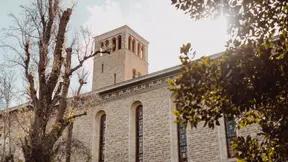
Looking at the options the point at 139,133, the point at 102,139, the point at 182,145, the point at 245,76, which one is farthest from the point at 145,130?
the point at 245,76

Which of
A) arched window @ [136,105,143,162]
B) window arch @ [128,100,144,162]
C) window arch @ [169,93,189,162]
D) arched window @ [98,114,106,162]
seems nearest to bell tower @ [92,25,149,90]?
arched window @ [98,114,106,162]

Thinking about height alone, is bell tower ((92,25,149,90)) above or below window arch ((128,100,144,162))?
above

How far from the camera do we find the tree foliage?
4523mm

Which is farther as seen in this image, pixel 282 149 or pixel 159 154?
pixel 159 154

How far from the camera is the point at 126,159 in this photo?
1656 cm

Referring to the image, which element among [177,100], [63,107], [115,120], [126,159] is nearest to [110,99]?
[115,120]

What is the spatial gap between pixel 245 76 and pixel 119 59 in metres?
22.1

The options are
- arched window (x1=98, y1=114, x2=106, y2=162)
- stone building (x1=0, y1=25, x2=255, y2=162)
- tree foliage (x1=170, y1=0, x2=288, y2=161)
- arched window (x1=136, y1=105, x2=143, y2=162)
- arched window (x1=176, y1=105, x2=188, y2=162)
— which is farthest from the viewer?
arched window (x1=98, y1=114, x2=106, y2=162)

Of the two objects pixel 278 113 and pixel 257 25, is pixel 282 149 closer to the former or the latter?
pixel 278 113

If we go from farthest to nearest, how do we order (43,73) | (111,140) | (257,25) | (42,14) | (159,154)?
(111,140), (159,154), (42,14), (43,73), (257,25)

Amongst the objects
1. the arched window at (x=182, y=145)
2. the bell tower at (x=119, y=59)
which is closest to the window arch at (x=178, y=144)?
the arched window at (x=182, y=145)

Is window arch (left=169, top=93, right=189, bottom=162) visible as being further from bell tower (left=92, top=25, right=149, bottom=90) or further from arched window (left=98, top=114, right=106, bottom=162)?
bell tower (left=92, top=25, right=149, bottom=90)

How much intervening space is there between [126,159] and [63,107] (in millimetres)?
6441

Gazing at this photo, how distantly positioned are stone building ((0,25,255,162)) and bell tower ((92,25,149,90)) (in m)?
6.83
